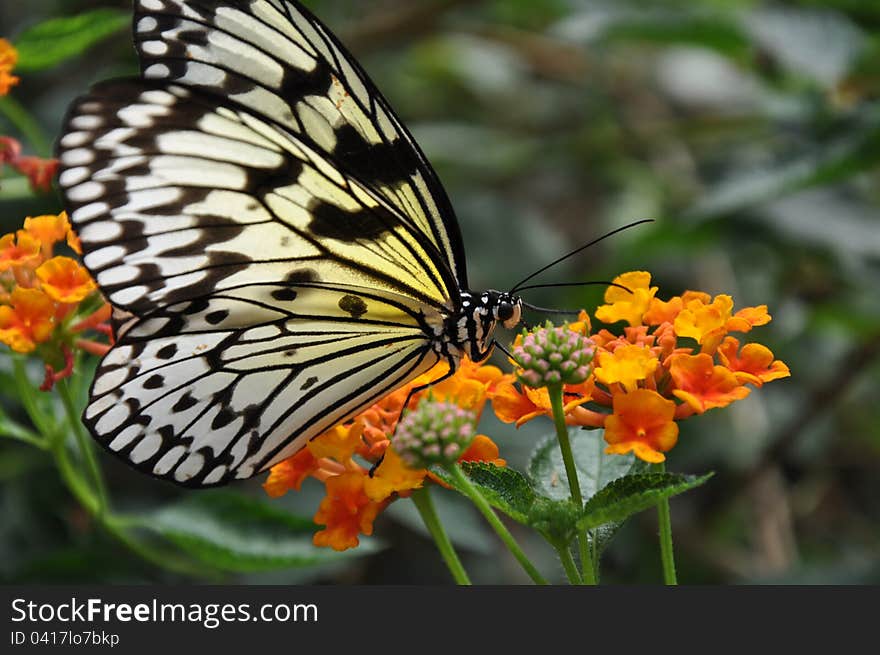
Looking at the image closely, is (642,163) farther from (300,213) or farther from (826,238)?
(300,213)

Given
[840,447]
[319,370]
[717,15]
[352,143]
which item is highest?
[717,15]

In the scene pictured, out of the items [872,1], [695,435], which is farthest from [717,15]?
[695,435]

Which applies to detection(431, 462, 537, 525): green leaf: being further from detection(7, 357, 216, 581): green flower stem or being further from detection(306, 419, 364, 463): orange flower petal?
detection(7, 357, 216, 581): green flower stem

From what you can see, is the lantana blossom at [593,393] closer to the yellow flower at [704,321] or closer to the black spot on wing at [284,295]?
the yellow flower at [704,321]

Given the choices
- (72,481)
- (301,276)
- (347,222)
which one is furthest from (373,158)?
(72,481)

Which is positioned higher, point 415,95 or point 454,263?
point 415,95

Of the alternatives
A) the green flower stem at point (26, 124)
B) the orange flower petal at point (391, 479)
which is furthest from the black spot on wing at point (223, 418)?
the green flower stem at point (26, 124)

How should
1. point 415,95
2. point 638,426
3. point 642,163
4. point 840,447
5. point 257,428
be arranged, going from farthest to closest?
point 415,95 → point 642,163 → point 840,447 → point 257,428 → point 638,426

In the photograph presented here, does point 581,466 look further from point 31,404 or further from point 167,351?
point 31,404
